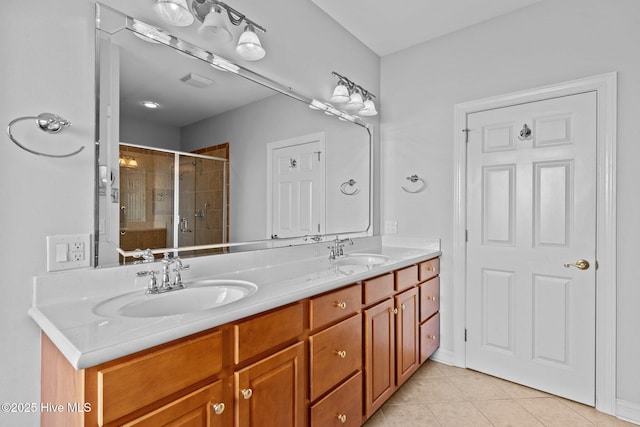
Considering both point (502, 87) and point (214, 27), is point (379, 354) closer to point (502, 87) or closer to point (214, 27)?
point (214, 27)

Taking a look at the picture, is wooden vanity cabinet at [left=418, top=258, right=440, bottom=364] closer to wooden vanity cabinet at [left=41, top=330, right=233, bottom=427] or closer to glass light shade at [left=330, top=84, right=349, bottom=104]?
glass light shade at [left=330, top=84, right=349, bottom=104]

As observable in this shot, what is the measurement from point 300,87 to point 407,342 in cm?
178

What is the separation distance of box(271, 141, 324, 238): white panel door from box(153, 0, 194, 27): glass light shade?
774mm

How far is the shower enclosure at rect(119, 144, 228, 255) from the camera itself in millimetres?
1292

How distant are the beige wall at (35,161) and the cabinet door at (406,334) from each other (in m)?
1.67

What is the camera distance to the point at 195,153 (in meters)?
1.53

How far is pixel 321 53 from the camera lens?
2.28 metres

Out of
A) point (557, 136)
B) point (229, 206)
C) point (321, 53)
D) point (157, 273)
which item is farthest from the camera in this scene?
point (321, 53)

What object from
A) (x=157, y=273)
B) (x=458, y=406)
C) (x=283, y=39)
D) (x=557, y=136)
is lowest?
(x=458, y=406)

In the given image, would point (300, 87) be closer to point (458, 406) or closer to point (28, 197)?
point (28, 197)

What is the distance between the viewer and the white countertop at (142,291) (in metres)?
0.79

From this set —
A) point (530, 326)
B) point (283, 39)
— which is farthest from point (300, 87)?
point (530, 326)

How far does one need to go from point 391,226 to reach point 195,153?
1.82m

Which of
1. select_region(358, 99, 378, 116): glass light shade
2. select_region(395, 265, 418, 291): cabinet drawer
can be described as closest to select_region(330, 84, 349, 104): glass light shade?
select_region(358, 99, 378, 116): glass light shade
